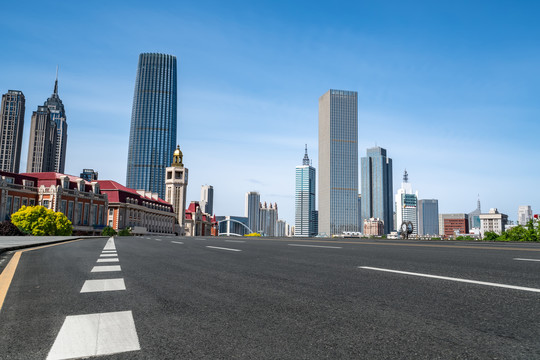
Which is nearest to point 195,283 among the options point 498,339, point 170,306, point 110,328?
point 170,306

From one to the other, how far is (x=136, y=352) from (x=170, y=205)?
16641 centimetres

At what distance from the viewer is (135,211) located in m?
128

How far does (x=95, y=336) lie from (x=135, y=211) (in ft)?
433

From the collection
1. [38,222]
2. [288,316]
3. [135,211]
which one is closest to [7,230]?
[38,222]

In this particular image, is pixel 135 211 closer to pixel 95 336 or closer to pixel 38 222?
pixel 38 222

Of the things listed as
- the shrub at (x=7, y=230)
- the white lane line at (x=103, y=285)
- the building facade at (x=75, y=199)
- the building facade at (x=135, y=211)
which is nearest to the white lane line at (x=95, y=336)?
the white lane line at (x=103, y=285)

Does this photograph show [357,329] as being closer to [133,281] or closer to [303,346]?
[303,346]

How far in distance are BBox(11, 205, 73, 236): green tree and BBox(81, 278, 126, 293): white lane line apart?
221 ft

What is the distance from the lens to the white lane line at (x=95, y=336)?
2.78m

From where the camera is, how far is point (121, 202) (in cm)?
11869

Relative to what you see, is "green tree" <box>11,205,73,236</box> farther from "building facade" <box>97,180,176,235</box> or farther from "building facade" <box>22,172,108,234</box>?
"building facade" <box>97,180,176,235</box>

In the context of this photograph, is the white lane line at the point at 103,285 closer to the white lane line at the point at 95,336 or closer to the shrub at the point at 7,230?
the white lane line at the point at 95,336

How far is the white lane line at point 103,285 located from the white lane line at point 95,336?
1.57 meters

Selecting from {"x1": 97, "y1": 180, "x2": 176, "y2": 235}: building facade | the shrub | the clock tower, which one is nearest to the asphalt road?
the shrub
